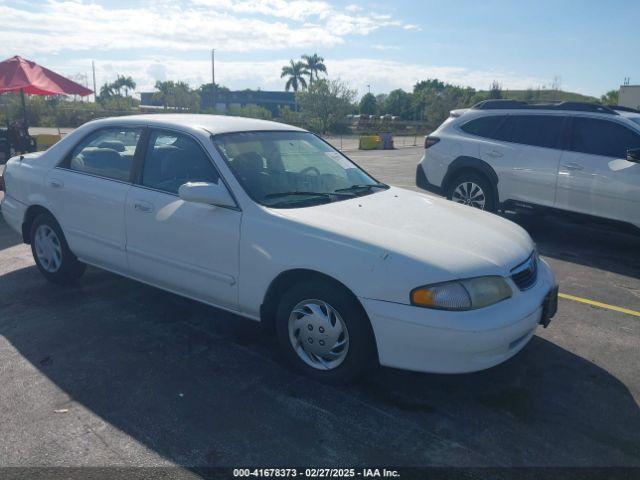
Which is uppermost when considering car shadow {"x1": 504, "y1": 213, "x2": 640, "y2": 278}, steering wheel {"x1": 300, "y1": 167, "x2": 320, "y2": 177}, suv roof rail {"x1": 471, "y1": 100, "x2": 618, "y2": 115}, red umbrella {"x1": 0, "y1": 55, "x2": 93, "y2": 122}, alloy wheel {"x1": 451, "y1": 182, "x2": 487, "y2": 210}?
red umbrella {"x1": 0, "y1": 55, "x2": 93, "y2": 122}

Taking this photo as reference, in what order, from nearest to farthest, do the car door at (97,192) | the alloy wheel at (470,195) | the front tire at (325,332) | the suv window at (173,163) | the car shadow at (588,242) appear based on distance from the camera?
the front tire at (325,332) < the suv window at (173,163) < the car door at (97,192) < the car shadow at (588,242) < the alloy wheel at (470,195)

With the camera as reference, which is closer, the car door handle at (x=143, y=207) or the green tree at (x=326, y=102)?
the car door handle at (x=143, y=207)

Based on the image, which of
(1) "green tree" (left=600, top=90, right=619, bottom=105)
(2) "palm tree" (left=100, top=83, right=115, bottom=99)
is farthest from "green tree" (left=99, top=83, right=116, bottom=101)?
(1) "green tree" (left=600, top=90, right=619, bottom=105)

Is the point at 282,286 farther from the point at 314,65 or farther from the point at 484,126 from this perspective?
the point at 314,65

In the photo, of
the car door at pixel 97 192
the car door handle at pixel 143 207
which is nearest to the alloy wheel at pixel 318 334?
the car door handle at pixel 143 207

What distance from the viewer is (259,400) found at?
10.6ft

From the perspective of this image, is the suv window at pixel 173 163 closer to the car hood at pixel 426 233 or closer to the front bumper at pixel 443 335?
the car hood at pixel 426 233

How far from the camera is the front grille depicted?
335 centimetres

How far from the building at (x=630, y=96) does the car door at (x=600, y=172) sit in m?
34.9

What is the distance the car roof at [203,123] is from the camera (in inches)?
165

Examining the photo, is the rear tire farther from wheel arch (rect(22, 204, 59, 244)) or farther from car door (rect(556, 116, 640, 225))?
car door (rect(556, 116, 640, 225))

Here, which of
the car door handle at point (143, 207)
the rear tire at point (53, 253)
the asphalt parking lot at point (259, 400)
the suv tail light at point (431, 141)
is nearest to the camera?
the asphalt parking lot at point (259, 400)

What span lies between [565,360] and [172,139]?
130 inches

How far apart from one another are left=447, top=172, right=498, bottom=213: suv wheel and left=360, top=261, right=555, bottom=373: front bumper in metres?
4.59
